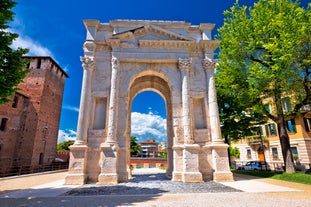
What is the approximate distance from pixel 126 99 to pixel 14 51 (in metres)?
6.97

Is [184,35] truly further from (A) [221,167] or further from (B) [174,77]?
(A) [221,167]

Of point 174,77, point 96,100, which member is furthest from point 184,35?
point 96,100

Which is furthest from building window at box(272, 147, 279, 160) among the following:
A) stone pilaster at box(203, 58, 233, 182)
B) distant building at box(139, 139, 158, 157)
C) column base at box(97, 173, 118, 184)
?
distant building at box(139, 139, 158, 157)

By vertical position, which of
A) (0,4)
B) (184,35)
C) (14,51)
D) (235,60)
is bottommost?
(14,51)

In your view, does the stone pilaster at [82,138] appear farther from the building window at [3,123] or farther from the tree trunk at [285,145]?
the building window at [3,123]

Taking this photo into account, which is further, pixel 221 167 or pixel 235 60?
pixel 235 60

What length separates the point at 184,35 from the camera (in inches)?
577

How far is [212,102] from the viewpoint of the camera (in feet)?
43.3

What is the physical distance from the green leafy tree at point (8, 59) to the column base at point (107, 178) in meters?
6.61

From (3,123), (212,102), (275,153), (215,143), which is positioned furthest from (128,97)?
(275,153)

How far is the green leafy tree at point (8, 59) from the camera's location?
8070mm

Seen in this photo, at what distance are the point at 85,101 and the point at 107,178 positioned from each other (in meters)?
5.43

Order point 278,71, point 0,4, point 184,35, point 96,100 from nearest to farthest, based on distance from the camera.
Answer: point 0,4
point 278,71
point 96,100
point 184,35

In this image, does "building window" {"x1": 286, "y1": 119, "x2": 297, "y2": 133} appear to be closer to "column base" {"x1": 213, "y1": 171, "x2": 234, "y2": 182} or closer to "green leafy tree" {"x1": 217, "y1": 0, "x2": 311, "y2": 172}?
"green leafy tree" {"x1": 217, "y1": 0, "x2": 311, "y2": 172}
